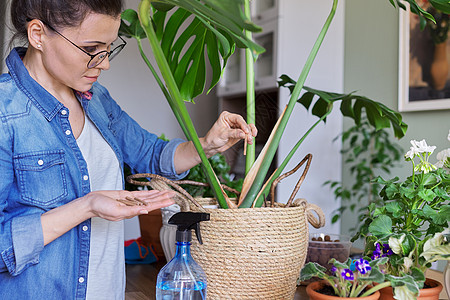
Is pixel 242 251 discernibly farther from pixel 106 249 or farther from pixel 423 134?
pixel 423 134

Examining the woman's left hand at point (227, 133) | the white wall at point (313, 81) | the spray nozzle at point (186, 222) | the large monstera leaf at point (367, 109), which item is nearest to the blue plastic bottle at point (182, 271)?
the spray nozzle at point (186, 222)

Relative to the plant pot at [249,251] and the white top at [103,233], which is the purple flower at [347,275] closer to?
the plant pot at [249,251]

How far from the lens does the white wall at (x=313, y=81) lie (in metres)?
3.29

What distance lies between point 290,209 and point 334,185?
2566 mm

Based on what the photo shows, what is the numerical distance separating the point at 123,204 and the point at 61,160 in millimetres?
230

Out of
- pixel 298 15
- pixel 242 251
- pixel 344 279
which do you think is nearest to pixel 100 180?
pixel 242 251

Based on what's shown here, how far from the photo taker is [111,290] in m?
1.06

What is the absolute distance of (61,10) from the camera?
37.1 inches

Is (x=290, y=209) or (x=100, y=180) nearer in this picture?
(x=290, y=209)

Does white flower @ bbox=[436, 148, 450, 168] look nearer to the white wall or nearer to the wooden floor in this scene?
the wooden floor

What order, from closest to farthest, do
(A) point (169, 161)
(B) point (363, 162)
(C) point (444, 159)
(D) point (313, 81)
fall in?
(C) point (444, 159)
(A) point (169, 161)
(B) point (363, 162)
(D) point (313, 81)

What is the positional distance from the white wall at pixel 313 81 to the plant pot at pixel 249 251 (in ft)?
8.00

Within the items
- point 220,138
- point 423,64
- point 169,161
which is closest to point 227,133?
point 220,138

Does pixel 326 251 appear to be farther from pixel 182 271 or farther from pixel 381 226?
pixel 182 271
